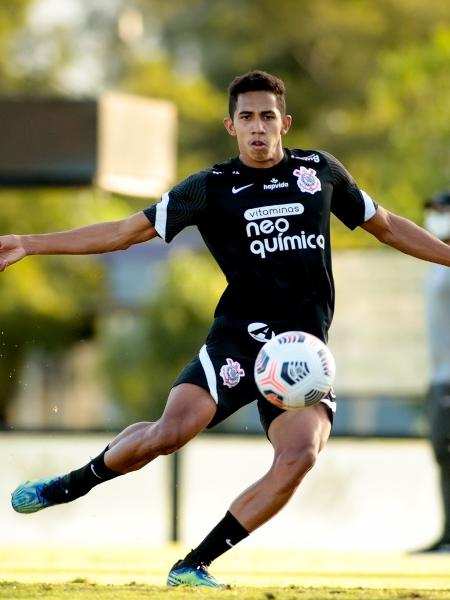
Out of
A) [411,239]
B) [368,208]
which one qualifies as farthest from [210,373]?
[411,239]

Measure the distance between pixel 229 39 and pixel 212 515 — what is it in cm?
4022

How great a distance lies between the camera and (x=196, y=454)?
48.5ft

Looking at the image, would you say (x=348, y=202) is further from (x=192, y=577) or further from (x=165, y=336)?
(x=165, y=336)

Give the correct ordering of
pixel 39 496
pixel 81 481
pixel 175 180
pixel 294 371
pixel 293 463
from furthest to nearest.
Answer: pixel 175 180 → pixel 39 496 → pixel 81 481 → pixel 293 463 → pixel 294 371

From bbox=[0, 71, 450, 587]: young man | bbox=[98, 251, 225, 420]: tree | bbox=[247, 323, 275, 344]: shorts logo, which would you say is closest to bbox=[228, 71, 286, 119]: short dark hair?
bbox=[0, 71, 450, 587]: young man

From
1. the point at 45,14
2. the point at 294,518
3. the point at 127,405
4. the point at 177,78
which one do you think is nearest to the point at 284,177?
the point at 294,518

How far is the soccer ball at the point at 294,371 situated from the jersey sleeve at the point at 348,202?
2.93ft

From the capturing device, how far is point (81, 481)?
29.3 ft

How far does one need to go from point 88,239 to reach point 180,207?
1.66 feet

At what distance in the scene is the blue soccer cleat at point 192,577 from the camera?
27.6 feet

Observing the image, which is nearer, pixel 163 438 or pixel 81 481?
pixel 163 438

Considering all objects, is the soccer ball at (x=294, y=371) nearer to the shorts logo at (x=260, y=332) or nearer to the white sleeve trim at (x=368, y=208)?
the shorts logo at (x=260, y=332)

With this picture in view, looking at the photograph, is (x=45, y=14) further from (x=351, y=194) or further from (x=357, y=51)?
(x=351, y=194)

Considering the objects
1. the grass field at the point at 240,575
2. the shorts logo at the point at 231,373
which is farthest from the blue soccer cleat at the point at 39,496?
the shorts logo at the point at 231,373
